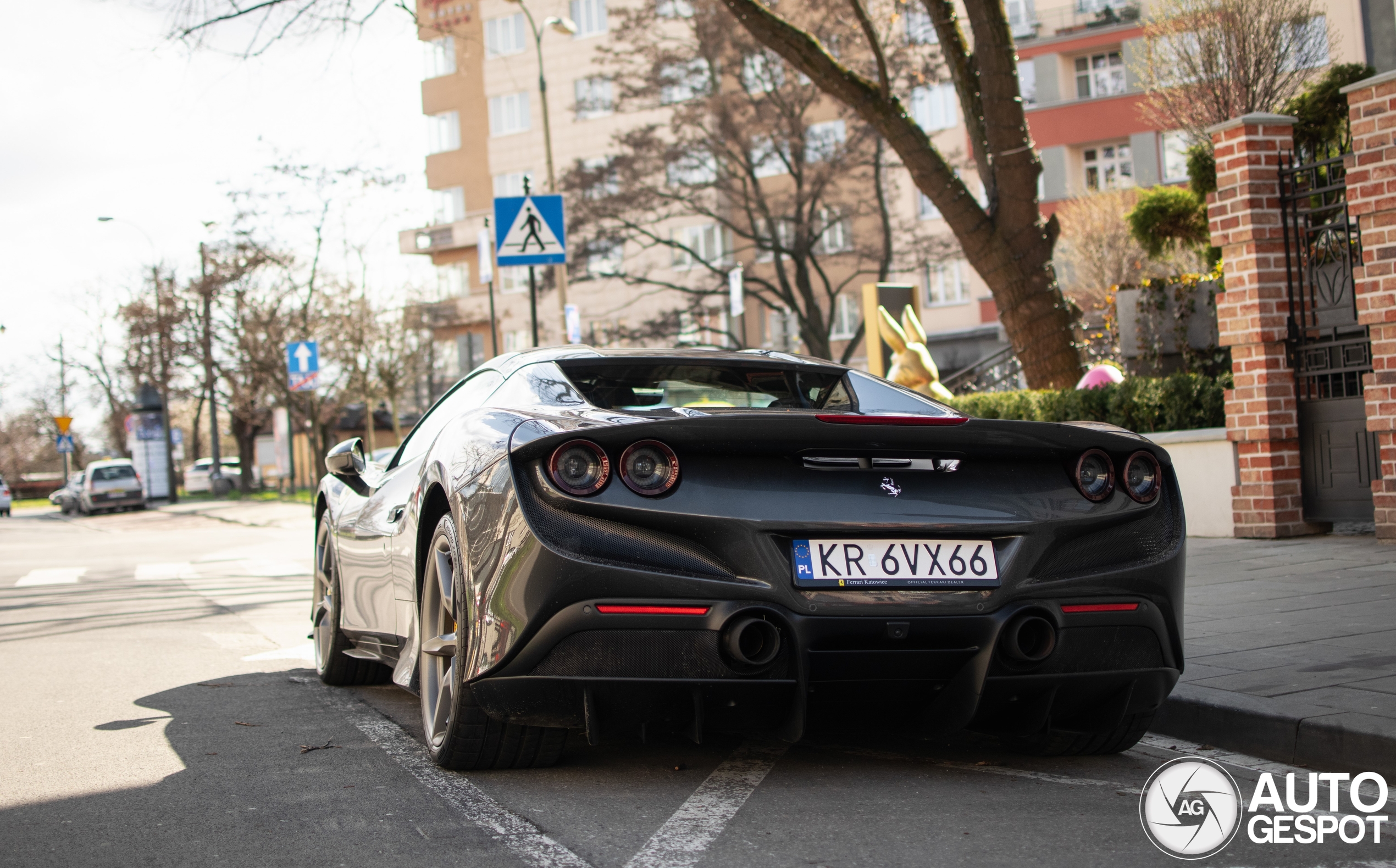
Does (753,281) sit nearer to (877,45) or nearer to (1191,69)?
(1191,69)

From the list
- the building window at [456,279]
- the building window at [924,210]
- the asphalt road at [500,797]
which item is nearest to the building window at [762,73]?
the building window at [924,210]

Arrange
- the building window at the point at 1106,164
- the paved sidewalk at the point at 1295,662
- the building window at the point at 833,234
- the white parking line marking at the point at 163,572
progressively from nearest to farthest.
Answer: the paved sidewalk at the point at 1295,662 → the white parking line marking at the point at 163,572 → the building window at the point at 833,234 → the building window at the point at 1106,164

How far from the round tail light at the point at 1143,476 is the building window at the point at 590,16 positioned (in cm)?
5013

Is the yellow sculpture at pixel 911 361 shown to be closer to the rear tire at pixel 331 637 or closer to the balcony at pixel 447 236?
the rear tire at pixel 331 637

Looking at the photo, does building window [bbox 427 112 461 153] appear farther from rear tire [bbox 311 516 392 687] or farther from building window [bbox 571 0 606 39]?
rear tire [bbox 311 516 392 687]

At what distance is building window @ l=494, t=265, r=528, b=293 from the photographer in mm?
51062

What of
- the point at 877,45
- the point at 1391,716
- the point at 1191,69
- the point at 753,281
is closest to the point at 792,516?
the point at 1391,716

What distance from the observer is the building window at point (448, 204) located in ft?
185

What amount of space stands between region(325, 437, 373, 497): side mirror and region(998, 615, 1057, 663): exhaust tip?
3022 mm

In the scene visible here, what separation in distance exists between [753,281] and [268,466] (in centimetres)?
4455

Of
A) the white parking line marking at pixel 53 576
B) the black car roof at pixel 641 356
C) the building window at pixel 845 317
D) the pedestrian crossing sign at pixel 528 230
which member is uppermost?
the building window at pixel 845 317

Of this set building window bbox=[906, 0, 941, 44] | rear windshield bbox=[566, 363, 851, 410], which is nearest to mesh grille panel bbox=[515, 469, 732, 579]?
A: rear windshield bbox=[566, 363, 851, 410]

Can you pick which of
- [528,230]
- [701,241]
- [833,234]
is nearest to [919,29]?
[833,234]

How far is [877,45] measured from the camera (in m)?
15.2
